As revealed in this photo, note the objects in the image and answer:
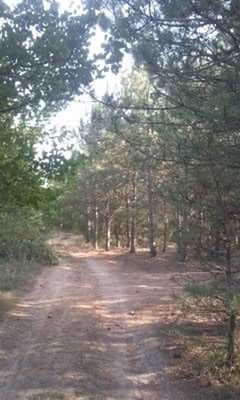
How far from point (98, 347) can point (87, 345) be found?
9.8 inches

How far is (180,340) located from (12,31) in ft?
22.6

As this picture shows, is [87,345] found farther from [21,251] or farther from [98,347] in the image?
[21,251]

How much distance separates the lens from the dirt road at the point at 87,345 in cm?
823

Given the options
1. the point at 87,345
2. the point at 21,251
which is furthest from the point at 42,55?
the point at 21,251

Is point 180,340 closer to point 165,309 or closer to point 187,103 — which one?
point 165,309

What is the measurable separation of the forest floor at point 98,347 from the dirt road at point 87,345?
16mm

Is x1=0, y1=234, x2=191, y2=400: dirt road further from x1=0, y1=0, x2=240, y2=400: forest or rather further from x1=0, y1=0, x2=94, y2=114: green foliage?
x1=0, y1=0, x2=94, y2=114: green foliage

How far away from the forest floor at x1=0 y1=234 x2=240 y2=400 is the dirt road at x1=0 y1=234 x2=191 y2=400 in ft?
0.05

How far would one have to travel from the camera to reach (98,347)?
35.0 feet

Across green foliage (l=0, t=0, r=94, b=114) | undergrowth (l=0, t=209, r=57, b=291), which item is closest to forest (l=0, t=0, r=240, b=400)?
green foliage (l=0, t=0, r=94, b=114)

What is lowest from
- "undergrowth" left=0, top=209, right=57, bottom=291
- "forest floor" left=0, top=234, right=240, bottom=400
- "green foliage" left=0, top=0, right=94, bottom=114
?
"forest floor" left=0, top=234, right=240, bottom=400

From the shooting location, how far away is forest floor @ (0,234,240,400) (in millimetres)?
8219

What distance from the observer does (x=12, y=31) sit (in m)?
8.96

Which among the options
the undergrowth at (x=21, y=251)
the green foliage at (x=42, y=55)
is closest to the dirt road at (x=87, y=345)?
the undergrowth at (x=21, y=251)
